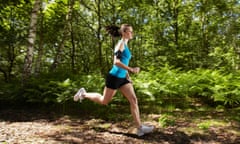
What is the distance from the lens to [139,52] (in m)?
18.2

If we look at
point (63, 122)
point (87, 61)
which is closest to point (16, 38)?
point (63, 122)

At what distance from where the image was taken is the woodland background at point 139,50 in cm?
726

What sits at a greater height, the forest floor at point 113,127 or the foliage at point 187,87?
the foliage at point 187,87

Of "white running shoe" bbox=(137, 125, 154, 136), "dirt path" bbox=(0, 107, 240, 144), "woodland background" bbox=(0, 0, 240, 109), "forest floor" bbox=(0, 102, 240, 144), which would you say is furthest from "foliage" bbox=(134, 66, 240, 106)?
"white running shoe" bbox=(137, 125, 154, 136)

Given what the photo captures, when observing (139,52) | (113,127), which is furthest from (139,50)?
(113,127)

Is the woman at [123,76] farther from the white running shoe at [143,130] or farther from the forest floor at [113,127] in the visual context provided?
the forest floor at [113,127]

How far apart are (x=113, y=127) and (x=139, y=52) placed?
13.1m

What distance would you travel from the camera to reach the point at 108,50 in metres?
19.4

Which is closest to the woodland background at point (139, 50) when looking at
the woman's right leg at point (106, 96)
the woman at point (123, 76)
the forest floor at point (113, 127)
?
the forest floor at point (113, 127)

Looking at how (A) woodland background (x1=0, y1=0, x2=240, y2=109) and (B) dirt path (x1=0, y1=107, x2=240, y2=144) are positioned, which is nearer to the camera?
(B) dirt path (x1=0, y1=107, x2=240, y2=144)

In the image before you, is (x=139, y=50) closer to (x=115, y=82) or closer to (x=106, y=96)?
(x=106, y=96)

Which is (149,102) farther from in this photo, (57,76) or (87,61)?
(87,61)

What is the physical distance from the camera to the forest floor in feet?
15.4

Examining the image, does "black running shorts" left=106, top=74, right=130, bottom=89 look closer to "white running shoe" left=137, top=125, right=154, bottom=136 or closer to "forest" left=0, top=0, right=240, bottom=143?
"white running shoe" left=137, top=125, right=154, bottom=136
